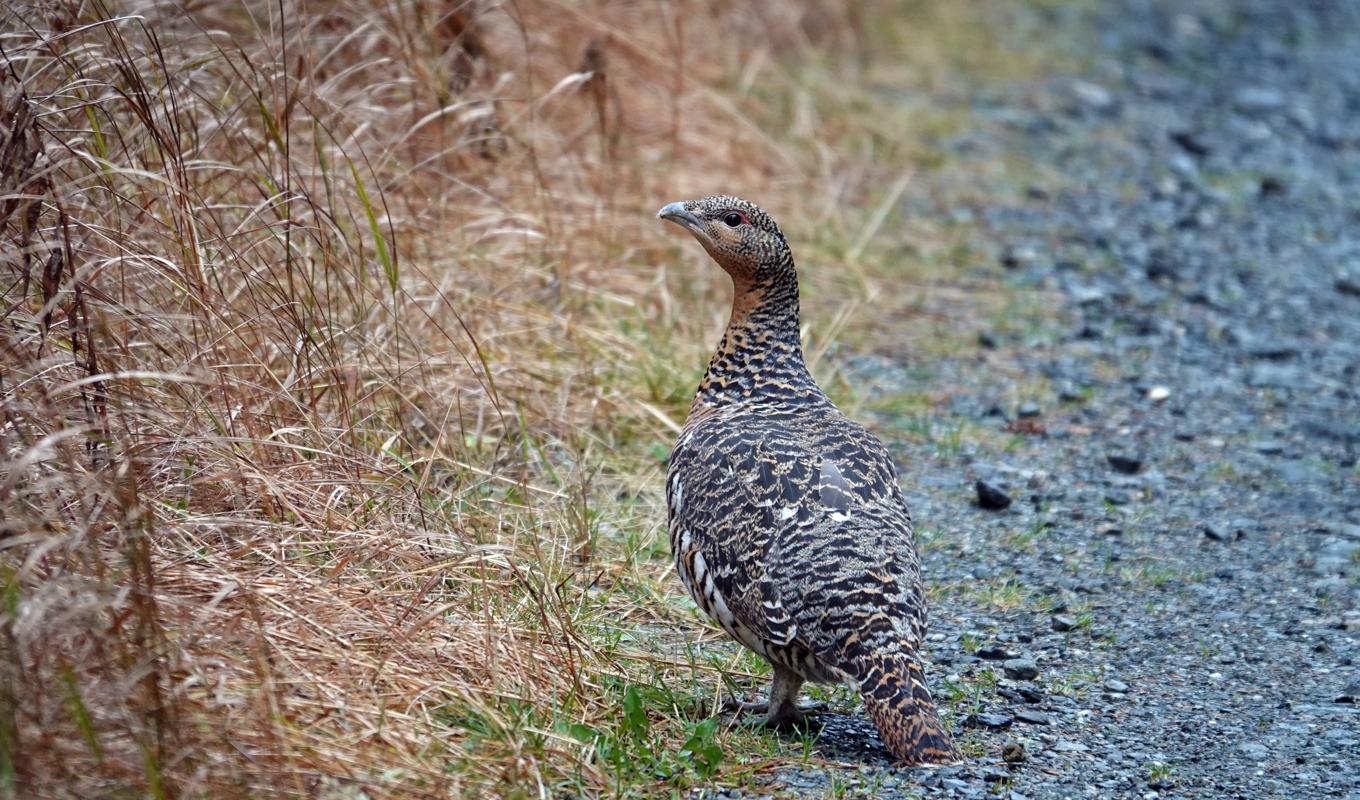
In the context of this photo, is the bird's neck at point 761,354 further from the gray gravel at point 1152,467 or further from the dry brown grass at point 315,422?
the gray gravel at point 1152,467

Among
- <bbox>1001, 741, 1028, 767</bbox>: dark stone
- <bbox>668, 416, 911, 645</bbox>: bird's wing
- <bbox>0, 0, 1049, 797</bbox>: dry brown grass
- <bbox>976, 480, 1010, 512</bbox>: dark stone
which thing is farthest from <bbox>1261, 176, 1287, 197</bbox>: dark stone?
<bbox>1001, 741, 1028, 767</bbox>: dark stone

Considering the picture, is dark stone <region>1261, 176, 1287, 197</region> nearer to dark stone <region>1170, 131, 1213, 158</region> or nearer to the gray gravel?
the gray gravel

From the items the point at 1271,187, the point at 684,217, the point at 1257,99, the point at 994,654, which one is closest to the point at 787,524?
the point at 994,654

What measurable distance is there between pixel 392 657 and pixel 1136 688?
2.51 meters

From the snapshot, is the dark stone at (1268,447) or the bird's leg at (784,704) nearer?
the bird's leg at (784,704)

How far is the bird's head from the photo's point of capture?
513 centimetres

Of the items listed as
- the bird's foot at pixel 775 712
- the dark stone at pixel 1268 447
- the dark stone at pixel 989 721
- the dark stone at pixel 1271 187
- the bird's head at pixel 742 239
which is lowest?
the dark stone at pixel 1268 447

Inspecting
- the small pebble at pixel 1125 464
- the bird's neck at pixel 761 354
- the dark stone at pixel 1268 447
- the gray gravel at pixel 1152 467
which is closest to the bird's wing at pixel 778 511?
the bird's neck at pixel 761 354

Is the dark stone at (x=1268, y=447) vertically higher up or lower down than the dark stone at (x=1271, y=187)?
lower down

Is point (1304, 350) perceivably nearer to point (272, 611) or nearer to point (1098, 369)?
point (1098, 369)

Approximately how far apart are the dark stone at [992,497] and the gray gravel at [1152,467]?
0.01 metres

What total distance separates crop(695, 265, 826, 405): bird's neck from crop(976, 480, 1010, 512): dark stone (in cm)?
145

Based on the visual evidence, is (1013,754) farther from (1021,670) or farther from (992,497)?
(992,497)

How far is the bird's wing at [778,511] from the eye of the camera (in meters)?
4.22
